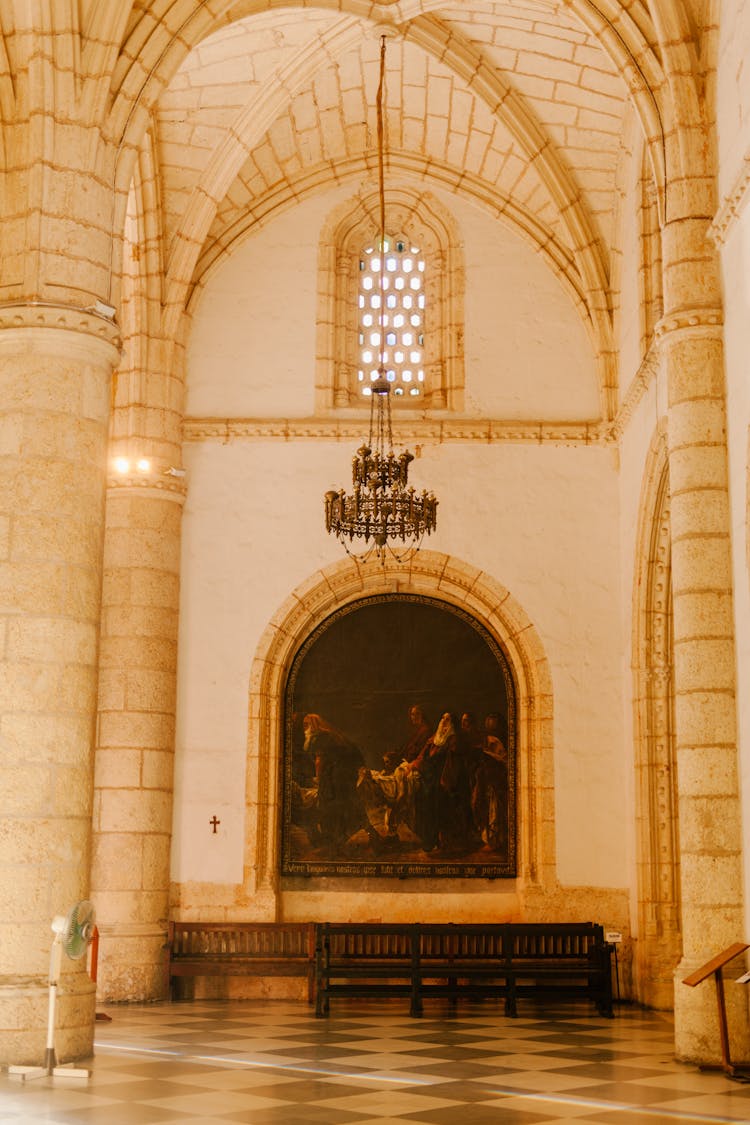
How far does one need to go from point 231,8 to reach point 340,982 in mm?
8817

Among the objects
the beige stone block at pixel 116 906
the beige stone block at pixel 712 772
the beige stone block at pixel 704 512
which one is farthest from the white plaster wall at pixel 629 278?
the beige stone block at pixel 116 906

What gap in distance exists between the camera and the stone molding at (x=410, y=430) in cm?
1428

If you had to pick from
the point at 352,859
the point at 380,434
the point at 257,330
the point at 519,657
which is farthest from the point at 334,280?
the point at 352,859

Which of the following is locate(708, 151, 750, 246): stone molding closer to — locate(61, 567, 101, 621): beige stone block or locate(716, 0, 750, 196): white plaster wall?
locate(716, 0, 750, 196): white plaster wall

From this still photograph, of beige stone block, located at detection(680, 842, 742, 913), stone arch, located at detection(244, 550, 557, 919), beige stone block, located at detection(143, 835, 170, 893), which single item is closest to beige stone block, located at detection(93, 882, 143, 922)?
beige stone block, located at detection(143, 835, 170, 893)

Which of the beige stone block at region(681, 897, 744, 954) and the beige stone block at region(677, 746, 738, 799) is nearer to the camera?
the beige stone block at region(681, 897, 744, 954)

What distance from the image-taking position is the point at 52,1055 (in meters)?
7.90

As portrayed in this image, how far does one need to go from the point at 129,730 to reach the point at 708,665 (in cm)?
625

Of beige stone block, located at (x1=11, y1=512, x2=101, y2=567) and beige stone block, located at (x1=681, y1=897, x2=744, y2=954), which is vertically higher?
beige stone block, located at (x1=11, y1=512, x2=101, y2=567)

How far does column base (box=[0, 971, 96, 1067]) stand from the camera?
801 centimetres

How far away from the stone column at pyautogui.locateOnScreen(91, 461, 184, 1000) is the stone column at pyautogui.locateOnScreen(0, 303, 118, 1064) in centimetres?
461

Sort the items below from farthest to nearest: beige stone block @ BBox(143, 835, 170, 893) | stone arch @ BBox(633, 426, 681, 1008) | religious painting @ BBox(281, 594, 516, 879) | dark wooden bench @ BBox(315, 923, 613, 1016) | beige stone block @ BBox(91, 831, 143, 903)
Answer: religious painting @ BBox(281, 594, 516, 879), beige stone block @ BBox(143, 835, 170, 893), beige stone block @ BBox(91, 831, 143, 903), stone arch @ BBox(633, 426, 681, 1008), dark wooden bench @ BBox(315, 923, 613, 1016)

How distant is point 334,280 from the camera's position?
14.8m

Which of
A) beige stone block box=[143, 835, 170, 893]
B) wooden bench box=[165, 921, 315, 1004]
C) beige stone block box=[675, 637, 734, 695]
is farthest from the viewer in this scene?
beige stone block box=[143, 835, 170, 893]
